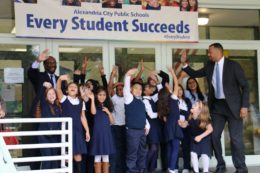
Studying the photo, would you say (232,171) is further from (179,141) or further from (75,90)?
(75,90)

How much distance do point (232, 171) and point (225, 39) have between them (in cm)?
233

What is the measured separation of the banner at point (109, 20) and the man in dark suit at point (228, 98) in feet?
4.31

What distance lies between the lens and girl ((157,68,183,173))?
6.55 m

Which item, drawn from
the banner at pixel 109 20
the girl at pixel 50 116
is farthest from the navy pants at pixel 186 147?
the girl at pixel 50 116

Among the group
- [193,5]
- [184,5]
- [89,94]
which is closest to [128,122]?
[89,94]

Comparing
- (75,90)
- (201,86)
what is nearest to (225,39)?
(201,86)

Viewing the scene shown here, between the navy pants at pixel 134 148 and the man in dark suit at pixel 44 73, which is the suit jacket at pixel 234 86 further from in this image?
the man in dark suit at pixel 44 73

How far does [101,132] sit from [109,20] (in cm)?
204

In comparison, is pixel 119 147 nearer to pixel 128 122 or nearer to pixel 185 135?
pixel 128 122

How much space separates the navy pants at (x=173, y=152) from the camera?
6.52m

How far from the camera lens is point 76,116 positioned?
5918 millimetres

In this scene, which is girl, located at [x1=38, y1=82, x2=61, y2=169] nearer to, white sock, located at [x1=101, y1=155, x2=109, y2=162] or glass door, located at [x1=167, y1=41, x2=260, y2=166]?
white sock, located at [x1=101, y1=155, x2=109, y2=162]

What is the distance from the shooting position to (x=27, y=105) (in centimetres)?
696

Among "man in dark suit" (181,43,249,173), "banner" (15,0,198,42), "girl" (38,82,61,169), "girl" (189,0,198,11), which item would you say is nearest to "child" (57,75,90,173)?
"girl" (38,82,61,169)
